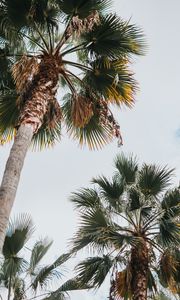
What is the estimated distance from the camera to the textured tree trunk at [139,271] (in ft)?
29.9

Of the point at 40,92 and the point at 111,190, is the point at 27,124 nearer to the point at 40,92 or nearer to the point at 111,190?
the point at 40,92

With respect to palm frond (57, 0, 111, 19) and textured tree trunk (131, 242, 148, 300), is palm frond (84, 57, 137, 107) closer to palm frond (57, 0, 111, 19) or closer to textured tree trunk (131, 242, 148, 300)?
palm frond (57, 0, 111, 19)

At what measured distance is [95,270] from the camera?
396 inches

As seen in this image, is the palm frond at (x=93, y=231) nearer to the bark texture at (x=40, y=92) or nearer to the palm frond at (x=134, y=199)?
the palm frond at (x=134, y=199)

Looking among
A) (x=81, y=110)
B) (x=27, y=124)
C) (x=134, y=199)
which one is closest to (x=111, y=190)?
(x=134, y=199)

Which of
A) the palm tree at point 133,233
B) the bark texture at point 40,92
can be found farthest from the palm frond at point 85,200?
the bark texture at point 40,92

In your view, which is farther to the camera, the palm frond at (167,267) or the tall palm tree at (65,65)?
the palm frond at (167,267)

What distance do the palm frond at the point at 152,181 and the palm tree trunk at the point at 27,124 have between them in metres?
3.90

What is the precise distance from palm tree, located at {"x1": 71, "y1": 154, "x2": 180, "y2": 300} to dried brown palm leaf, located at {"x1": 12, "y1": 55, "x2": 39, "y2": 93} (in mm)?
3292

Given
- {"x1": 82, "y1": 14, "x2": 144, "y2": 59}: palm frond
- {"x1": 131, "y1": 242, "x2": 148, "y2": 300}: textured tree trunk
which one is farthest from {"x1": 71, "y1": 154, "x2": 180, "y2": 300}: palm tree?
{"x1": 82, "y1": 14, "x2": 144, "y2": 59}: palm frond

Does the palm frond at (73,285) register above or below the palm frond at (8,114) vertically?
below

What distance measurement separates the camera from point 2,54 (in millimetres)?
9039

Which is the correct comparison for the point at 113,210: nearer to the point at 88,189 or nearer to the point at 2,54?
the point at 88,189

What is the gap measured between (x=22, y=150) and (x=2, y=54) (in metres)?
3.39
